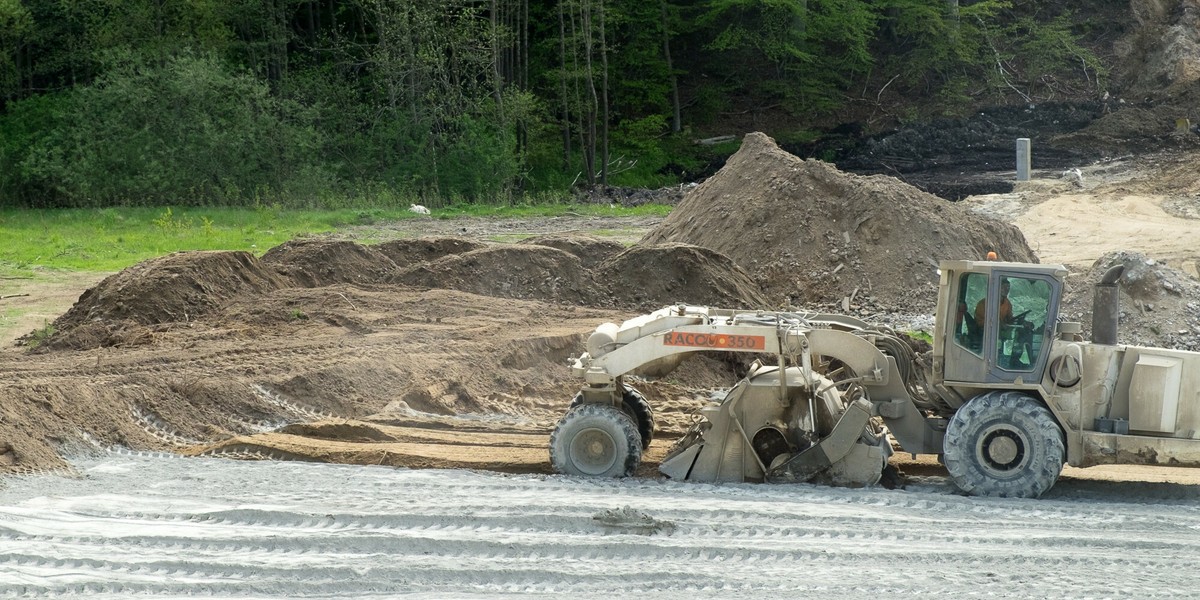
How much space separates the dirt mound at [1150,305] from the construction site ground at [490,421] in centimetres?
4

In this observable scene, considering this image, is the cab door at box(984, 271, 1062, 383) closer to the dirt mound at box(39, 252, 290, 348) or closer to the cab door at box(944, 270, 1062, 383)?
the cab door at box(944, 270, 1062, 383)

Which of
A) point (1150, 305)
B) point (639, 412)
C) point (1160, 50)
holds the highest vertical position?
point (1160, 50)

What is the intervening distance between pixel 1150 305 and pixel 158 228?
1873cm

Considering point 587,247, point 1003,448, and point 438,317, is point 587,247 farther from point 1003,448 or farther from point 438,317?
point 1003,448

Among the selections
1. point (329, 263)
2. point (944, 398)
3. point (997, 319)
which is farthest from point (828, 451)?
point (329, 263)

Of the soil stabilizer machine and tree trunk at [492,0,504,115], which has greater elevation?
tree trunk at [492,0,504,115]

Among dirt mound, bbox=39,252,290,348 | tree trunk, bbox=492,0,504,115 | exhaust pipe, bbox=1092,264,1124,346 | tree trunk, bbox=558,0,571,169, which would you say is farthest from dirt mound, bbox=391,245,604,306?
tree trunk, bbox=558,0,571,169

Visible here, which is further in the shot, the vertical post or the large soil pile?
the vertical post

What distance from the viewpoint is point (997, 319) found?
30.3ft

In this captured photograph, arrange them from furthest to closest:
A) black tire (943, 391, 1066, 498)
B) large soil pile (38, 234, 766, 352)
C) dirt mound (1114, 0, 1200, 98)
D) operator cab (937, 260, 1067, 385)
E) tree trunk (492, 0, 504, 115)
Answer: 1. dirt mound (1114, 0, 1200, 98)
2. tree trunk (492, 0, 504, 115)
3. large soil pile (38, 234, 766, 352)
4. operator cab (937, 260, 1067, 385)
5. black tire (943, 391, 1066, 498)

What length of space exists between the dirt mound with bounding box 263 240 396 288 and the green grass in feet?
12.2

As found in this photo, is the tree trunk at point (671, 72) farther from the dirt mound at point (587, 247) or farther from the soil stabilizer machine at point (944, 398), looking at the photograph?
the soil stabilizer machine at point (944, 398)

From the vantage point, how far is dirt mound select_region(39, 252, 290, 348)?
1517 cm

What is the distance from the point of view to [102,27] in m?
34.2
